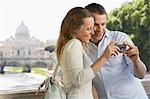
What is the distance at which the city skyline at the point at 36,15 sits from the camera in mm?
2217

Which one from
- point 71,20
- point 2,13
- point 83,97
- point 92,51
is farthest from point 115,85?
point 2,13

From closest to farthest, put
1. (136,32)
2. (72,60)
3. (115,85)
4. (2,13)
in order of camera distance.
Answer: (72,60) → (115,85) → (2,13) → (136,32)

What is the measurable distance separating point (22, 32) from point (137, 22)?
97 cm

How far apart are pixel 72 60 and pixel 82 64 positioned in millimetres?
52

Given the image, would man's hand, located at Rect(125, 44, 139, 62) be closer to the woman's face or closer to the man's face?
the man's face

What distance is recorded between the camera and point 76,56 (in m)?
1.30

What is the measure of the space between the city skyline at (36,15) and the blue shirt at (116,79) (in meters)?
0.74

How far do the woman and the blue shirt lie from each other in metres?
0.22

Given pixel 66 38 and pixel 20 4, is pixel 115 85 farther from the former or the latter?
pixel 20 4

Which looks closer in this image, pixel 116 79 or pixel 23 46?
pixel 116 79

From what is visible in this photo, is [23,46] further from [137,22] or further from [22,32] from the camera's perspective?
[137,22]

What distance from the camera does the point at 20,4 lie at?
7.45 ft

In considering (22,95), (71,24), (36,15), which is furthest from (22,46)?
(71,24)

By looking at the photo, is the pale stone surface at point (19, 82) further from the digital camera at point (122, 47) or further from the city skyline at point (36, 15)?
the digital camera at point (122, 47)
